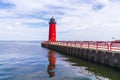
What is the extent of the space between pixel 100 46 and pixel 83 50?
394 centimetres

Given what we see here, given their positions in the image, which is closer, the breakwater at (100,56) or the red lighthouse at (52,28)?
the breakwater at (100,56)

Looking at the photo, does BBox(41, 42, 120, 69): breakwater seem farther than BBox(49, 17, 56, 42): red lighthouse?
No

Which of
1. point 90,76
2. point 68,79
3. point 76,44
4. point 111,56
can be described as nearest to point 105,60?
point 111,56

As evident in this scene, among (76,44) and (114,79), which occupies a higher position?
(76,44)

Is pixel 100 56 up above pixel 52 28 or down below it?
below

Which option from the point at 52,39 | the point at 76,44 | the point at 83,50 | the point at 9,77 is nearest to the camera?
the point at 9,77

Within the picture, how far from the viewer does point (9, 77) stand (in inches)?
622

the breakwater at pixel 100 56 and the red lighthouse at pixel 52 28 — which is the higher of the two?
the red lighthouse at pixel 52 28

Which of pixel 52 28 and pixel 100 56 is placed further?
pixel 52 28

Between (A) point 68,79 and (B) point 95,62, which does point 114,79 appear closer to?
(A) point 68,79

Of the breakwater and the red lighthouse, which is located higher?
the red lighthouse

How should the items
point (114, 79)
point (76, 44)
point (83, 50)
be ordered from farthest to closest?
point (76, 44) < point (83, 50) < point (114, 79)

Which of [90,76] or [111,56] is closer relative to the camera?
[90,76]

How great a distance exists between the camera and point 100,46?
23.4m
